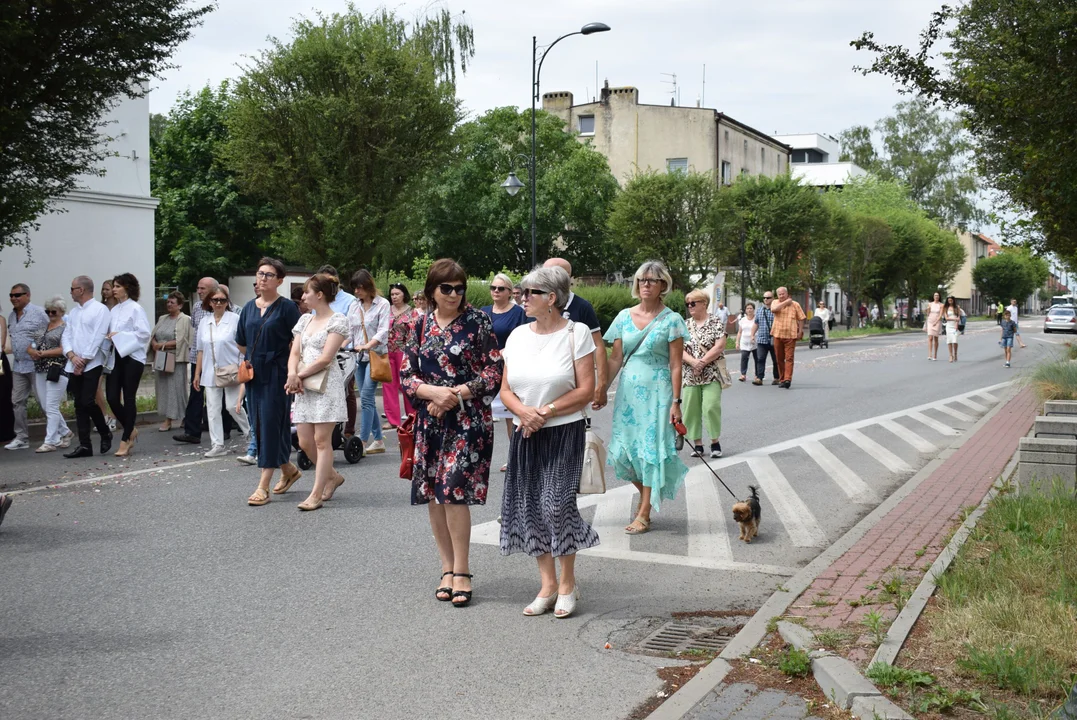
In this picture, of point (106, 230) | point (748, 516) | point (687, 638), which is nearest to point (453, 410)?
point (687, 638)

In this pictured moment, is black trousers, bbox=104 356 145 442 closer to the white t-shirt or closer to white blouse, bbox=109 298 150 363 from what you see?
white blouse, bbox=109 298 150 363

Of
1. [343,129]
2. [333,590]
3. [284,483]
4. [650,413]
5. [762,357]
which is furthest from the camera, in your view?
[343,129]

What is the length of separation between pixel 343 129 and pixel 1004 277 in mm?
108258

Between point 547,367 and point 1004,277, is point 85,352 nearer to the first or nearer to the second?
point 547,367

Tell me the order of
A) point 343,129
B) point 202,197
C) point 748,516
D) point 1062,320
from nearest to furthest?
point 748,516, point 343,129, point 202,197, point 1062,320

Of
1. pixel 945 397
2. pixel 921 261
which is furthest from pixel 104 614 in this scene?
pixel 921 261

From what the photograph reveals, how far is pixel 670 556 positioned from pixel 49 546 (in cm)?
405

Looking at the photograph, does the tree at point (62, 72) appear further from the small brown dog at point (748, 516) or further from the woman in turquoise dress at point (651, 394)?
the small brown dog at point (748, 516)

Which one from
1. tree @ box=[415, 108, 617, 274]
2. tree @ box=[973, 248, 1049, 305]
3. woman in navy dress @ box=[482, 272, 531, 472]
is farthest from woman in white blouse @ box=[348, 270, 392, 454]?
tree @ box=[973, 248, 1049, 305]

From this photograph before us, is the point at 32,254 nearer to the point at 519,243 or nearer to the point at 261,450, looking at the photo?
the point at 261,450

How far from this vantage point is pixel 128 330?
1135 cm

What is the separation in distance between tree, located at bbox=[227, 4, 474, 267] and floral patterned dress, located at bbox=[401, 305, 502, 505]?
2284cm

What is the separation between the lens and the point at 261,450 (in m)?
8.55

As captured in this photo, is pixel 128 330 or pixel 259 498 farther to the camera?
pixel 128 330
